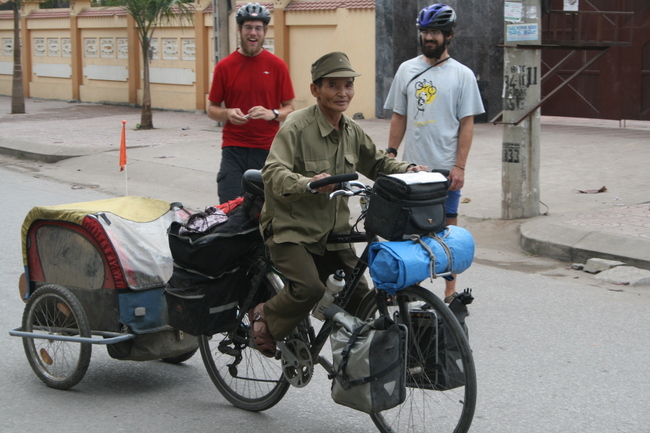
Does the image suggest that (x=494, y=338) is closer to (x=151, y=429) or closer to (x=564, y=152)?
(x=151, y=429)

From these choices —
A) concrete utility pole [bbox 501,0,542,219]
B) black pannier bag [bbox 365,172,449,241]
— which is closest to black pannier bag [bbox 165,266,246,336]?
black pannier bag [bbox 365,172,449,241]

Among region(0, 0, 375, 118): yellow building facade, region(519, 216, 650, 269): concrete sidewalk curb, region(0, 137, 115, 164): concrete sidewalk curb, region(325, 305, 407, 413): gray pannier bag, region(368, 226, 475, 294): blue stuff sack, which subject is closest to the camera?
region(368, 226, 475, 294): blue stuff sack

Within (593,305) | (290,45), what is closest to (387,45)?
(290,45)

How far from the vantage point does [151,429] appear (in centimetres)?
Answer: 429

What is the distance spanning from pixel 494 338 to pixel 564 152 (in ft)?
25.8

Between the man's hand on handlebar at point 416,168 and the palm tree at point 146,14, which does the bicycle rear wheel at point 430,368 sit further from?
the palm tree at point 146,14

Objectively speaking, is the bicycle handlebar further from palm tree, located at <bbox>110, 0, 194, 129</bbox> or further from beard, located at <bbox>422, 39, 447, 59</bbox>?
palm tree, located at <bbox>110, 0, 194, 129</bbox>

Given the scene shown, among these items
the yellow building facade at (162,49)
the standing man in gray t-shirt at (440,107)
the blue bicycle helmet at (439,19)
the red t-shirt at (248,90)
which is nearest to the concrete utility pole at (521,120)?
the standing man in gray t-shirt at (440,107)

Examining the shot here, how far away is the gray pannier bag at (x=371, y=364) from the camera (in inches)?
141

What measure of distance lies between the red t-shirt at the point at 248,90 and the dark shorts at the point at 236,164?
46 millimetres

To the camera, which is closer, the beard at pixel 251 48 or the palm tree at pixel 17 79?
the beard at pixel 251 48

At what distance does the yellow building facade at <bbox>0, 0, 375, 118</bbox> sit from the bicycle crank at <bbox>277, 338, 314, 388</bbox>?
15.9 metres

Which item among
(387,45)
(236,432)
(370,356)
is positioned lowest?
(236,432)

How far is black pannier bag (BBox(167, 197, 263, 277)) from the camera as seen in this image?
4148 mm
